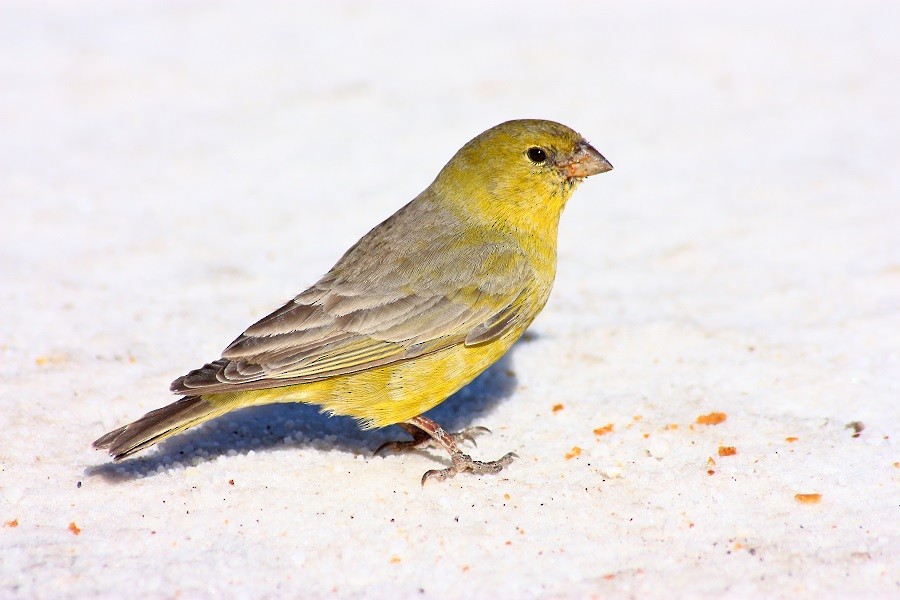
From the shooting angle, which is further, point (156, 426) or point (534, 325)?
point (534, 325)

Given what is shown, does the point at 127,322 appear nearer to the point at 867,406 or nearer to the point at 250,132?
the point at 250,132

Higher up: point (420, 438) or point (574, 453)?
point (420, 438)

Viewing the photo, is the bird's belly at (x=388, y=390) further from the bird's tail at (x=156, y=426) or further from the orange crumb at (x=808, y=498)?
the orange crumb at (x=808, y=498)

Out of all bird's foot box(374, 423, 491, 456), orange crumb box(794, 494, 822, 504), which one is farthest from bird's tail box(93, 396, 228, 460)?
orange crumb box(794, 494, 822, 504)

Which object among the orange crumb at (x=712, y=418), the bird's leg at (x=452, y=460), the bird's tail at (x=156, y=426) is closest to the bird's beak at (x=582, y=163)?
the orange crumb at (x=712, y=418)

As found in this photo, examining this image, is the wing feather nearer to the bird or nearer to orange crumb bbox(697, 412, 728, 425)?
the bird

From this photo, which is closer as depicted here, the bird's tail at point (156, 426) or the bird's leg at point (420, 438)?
the bird's tail at point (156, 426)

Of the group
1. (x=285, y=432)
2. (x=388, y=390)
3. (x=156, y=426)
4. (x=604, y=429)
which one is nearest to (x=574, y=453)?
(x=604, y=429)

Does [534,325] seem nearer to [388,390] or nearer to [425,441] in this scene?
[425,441]

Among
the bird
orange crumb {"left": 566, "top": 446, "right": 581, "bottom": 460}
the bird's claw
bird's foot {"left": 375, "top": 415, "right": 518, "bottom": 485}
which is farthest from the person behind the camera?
the bird's claw
